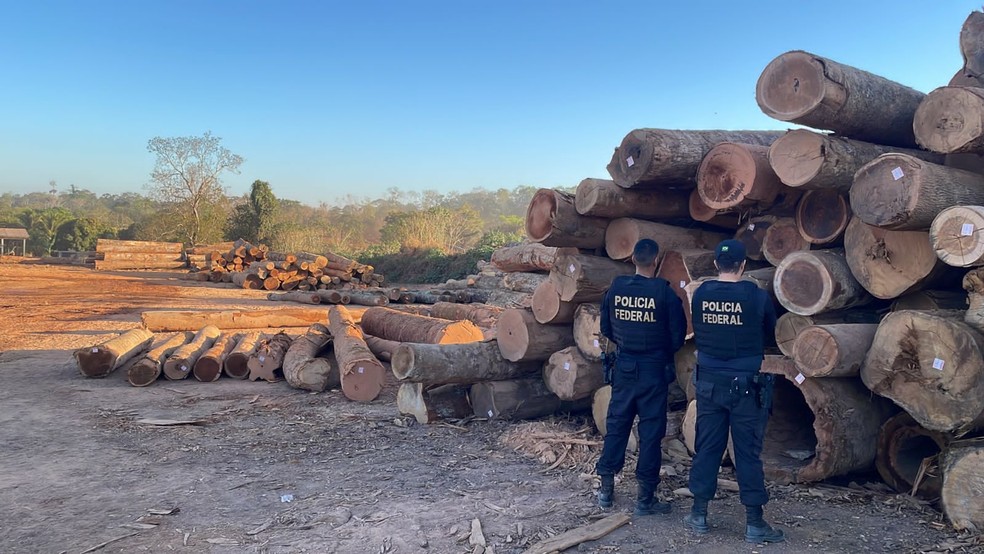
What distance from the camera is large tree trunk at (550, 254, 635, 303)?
6219 millimetres

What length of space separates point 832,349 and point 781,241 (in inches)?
50.6

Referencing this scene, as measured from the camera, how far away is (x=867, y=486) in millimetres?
4852

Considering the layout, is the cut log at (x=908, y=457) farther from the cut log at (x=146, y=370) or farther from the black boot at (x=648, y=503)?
the cut log at (x=146, y=370)

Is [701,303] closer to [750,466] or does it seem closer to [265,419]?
[750,466]

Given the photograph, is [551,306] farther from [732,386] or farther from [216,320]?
[216,320]

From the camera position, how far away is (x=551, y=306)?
6.55 m

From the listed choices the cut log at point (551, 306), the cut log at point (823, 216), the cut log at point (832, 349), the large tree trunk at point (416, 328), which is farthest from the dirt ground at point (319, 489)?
the cut log at point (823, 216)

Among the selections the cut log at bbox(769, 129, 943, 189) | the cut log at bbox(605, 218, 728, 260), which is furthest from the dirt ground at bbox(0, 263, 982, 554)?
the cut log at bbox(769, 129, 943, 189)

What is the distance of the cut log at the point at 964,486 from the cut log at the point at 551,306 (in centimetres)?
329

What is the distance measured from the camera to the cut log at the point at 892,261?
4488 mm

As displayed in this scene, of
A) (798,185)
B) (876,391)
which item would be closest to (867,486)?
(876,391)

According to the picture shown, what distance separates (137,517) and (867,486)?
515cm

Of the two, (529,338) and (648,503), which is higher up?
(529,338)

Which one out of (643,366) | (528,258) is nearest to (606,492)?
(643,366)
